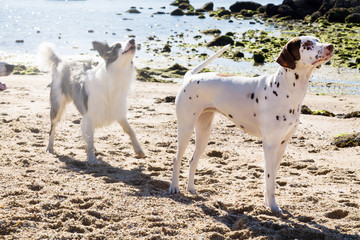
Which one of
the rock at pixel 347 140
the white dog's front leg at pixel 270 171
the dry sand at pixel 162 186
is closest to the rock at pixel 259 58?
the dry sand at pixel 162 186

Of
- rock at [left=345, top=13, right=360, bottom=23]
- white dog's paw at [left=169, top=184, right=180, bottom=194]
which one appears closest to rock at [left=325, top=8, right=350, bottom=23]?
rock at [left=345, top=13, right=360, bottom=23]

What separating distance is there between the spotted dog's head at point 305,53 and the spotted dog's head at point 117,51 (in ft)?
8.36

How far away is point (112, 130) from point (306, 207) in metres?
4.59

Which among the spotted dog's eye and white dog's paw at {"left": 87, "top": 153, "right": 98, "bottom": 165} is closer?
the spotted dog's eye

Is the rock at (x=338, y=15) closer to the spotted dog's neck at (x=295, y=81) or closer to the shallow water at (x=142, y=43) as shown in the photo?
the shallow water at (x=142, y=43)

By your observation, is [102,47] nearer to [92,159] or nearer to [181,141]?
[92,159]

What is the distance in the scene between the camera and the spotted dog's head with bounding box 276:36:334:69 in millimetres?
4531

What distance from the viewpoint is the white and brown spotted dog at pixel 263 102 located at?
466 centimetres

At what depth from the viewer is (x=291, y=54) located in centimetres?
466

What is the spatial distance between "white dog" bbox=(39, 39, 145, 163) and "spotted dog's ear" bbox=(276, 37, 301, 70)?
2.55 m

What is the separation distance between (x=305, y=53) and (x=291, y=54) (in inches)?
5.5

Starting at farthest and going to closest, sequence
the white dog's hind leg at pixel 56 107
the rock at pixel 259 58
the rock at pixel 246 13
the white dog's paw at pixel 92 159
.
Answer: the rock at pixel 246 13 → the rock at pixel 259 58 → the white dog's hind leg at pixel 56 107 → the white dog's paw at pixel 92 159

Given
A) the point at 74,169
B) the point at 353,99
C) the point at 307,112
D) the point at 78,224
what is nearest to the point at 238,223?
the point at 78,224

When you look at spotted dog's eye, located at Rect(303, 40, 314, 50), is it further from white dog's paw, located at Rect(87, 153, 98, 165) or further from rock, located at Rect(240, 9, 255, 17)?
rock, located at Rect(240, 9, 255, 17)
